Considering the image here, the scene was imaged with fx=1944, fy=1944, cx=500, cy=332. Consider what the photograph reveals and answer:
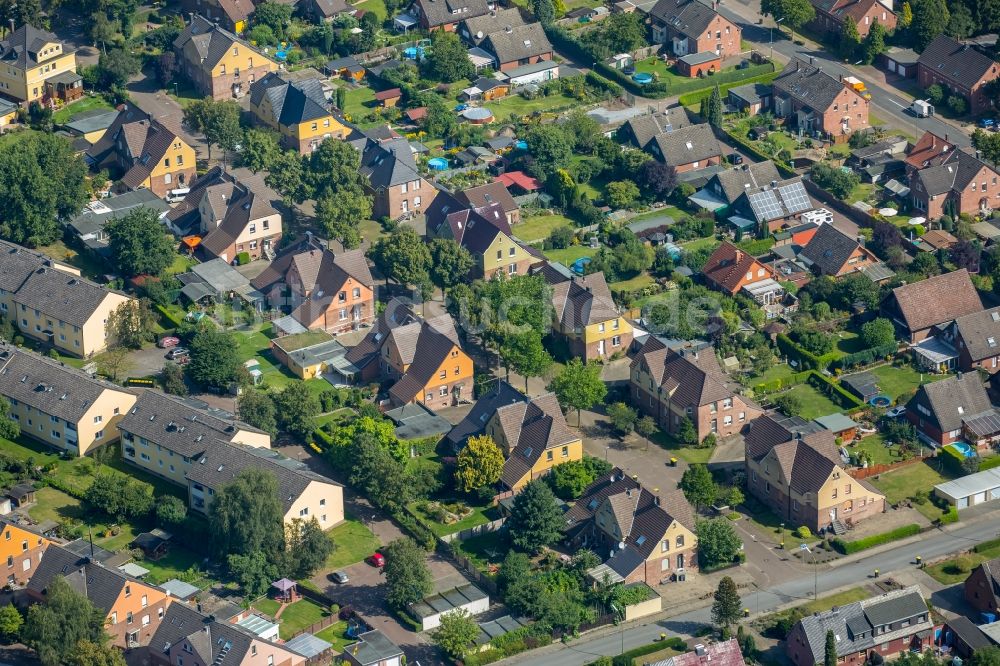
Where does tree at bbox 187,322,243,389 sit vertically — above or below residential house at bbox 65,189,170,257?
above

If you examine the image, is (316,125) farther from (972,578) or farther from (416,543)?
(972,578)

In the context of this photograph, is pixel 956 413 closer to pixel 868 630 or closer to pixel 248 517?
pixel 868 630

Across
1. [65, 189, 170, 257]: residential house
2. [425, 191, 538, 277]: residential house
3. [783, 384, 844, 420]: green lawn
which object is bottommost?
[65, 189, 170, 257]: residential house

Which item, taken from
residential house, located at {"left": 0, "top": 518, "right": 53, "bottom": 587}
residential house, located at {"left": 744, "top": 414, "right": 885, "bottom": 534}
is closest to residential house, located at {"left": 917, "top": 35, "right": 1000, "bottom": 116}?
residential house, located at {"left": 744, "top": 414, "right": 885, "bottom": 534}

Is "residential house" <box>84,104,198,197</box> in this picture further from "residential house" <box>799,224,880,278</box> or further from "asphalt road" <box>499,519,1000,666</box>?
"asphalt road" <box>499,519,1000,666</box>

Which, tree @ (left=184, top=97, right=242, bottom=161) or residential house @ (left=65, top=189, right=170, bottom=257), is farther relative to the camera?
tree @ (left=184, top=97, right=242, bottom=161)

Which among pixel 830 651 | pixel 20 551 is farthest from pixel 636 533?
pixel 20 551
